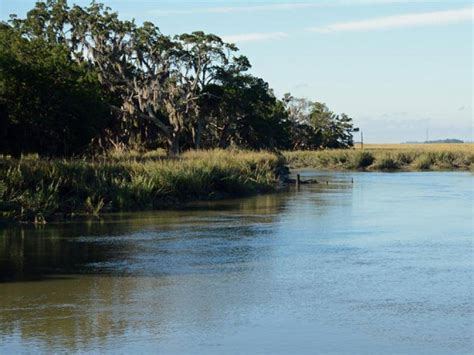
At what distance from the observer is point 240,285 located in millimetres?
13430

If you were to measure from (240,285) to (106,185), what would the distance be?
14273mm

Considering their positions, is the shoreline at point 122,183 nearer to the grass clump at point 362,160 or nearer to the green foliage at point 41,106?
the green foliage at point 41,106

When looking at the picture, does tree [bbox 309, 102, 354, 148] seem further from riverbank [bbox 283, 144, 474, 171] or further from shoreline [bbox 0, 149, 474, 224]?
shoreline [bbox 0, 149, 474, 224]

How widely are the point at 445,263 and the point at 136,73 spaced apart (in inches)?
1579

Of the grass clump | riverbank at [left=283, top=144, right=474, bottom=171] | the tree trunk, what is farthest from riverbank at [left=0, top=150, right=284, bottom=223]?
riverbank at [left=283, top=144, right=474, bottom=171]

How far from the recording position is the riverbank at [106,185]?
76.9ft

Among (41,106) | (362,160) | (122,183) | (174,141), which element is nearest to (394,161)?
(362,160)

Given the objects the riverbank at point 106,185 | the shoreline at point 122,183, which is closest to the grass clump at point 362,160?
the shoreline at point 122,183

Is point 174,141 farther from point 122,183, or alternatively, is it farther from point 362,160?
point 122,183

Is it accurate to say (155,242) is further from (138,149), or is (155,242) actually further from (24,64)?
(138,149)

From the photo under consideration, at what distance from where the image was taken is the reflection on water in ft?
33.0

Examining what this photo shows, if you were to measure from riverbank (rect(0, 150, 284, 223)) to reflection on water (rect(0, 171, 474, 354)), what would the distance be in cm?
165

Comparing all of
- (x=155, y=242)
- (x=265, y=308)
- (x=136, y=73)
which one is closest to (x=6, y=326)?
(x=265, y=308)

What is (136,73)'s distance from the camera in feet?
176
